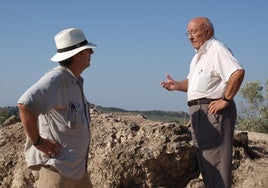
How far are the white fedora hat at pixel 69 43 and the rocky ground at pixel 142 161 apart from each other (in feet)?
8.46

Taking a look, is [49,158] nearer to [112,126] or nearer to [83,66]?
[83,66]

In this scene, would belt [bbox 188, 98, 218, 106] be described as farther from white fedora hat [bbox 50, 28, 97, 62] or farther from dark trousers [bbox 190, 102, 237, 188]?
white fedora hat [bbox 50, 28, 97, 62]

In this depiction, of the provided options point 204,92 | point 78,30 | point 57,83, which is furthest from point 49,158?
point 204,92

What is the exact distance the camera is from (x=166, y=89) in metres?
5.66

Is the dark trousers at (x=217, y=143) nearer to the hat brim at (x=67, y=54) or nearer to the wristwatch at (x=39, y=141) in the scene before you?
the hat brim at (x=67, y=54)

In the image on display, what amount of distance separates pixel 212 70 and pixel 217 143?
0.74 m

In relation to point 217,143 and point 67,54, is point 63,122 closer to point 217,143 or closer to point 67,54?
point 67,54

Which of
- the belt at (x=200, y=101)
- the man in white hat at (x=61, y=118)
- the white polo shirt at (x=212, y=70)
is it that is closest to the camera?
the man in white hat at (x=61, y=118)

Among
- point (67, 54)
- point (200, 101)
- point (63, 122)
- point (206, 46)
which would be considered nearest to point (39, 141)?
point (63, 122)

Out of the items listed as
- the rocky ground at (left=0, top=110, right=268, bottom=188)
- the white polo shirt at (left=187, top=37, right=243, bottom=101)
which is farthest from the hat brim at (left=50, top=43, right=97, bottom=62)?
the rocky ground at (left=0, top=110, right=268, bottom=188)

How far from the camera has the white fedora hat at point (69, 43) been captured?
148 inches

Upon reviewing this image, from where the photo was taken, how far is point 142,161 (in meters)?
6.07

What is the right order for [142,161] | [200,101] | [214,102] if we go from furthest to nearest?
[142,161] → [200,101] → [214,102]

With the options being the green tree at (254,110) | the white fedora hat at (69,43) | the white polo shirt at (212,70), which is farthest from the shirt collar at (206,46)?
the green tree at (254,110)
